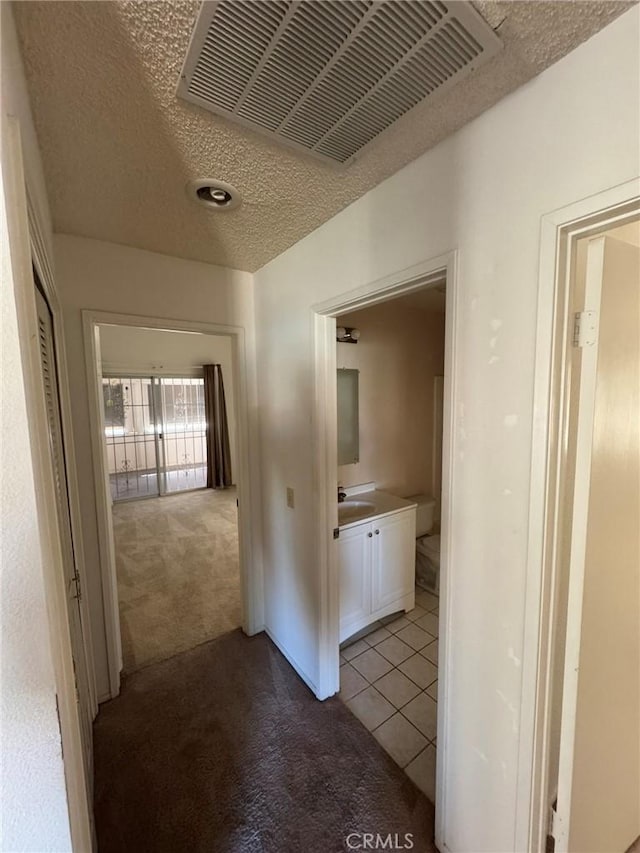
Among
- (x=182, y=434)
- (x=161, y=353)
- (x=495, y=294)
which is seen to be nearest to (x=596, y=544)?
(x=495, y=294)

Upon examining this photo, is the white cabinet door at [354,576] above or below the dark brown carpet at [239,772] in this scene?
above

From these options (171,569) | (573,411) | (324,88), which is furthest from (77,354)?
(171,569)

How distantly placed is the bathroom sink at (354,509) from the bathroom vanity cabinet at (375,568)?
0.20m

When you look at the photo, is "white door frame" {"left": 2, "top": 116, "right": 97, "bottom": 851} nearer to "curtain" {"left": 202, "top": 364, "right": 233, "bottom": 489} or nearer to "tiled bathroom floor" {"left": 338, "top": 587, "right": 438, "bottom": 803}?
"tiled bathroom floor" {"left": 338, "top": 587, "right": 438, "bottom": 803}

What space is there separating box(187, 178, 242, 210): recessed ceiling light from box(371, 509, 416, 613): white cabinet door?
76.5 inches

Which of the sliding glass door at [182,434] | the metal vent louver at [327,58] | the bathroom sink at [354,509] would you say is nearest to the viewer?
the metal vent louver at [327,58]

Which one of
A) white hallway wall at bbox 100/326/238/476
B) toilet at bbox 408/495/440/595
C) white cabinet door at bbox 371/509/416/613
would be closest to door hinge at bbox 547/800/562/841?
white cabinet door at bbox 371/509/416/613

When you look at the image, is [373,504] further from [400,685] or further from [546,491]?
[546,491]

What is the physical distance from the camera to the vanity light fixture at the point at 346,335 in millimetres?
2678

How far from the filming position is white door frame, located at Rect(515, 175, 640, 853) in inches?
34.2

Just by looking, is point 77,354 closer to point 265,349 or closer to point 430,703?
point 265,349

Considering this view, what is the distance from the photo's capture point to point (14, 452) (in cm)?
55

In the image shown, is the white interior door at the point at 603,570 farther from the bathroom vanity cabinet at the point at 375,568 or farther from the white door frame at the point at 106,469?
the white door frame at the point at 106,469

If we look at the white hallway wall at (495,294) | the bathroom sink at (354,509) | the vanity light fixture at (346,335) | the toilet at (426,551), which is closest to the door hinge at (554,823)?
the white hallway wall at (495,294)
